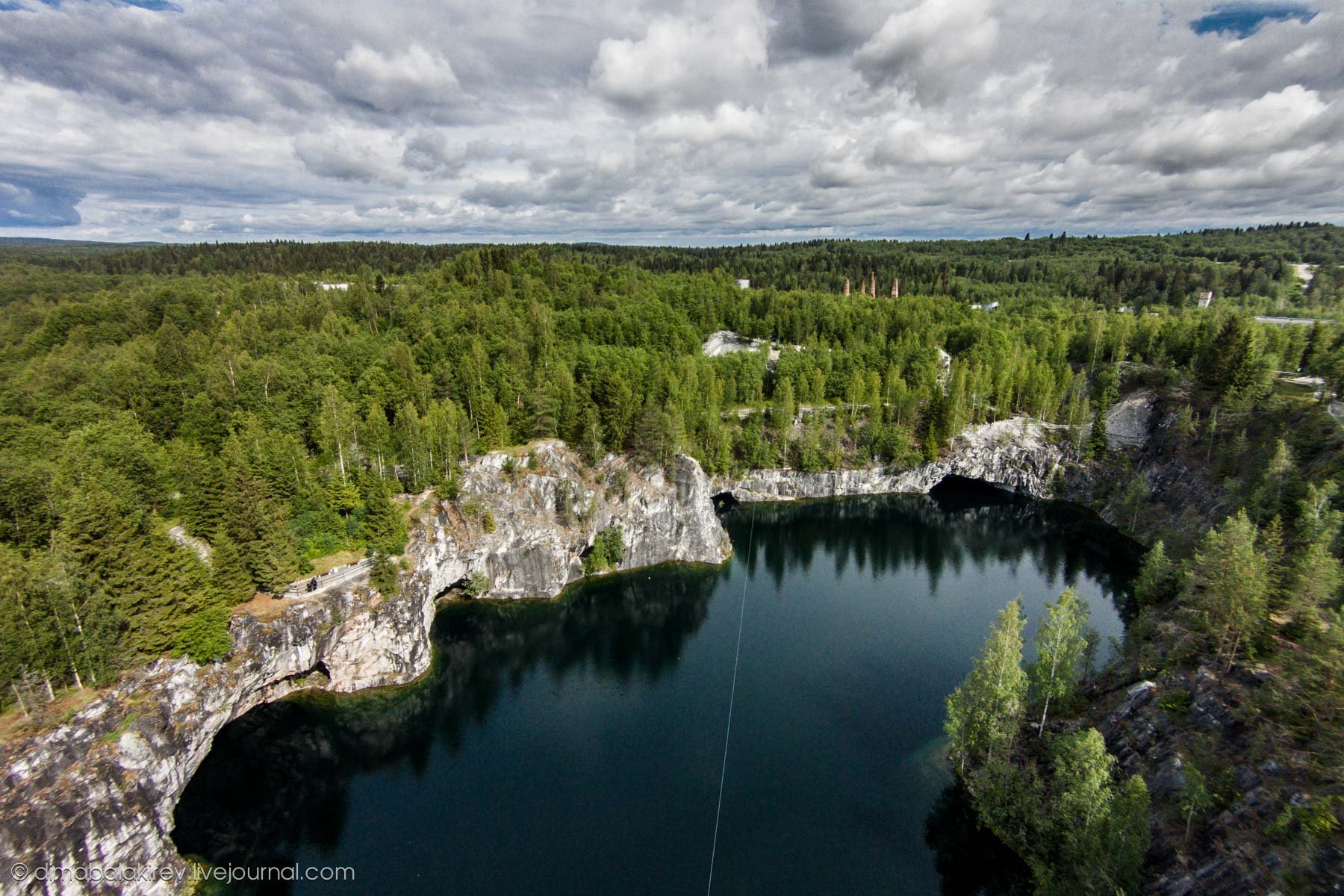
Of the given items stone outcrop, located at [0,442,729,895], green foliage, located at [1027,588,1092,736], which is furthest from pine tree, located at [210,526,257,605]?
green foliage, located at [1027,588,1092,736]

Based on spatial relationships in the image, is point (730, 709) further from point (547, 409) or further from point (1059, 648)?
point (547, 409)

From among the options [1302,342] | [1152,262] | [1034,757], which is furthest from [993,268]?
[1034,757]

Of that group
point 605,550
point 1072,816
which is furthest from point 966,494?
point 1072,816

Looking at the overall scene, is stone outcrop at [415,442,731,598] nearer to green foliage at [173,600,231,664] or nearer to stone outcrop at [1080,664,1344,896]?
green foliage at [173,600,231,664]

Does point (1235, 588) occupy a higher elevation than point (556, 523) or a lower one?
higher

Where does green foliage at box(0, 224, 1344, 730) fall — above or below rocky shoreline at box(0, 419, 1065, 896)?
above

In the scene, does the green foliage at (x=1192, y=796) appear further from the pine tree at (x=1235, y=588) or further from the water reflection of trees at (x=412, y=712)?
the water reflection of trees at (x=412, y=712)
